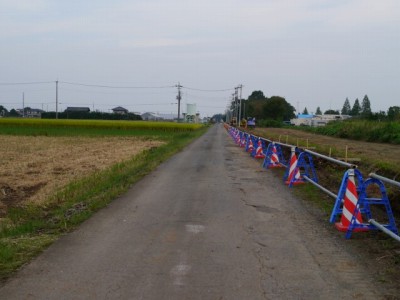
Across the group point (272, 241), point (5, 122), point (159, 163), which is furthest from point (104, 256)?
point (5, 122)

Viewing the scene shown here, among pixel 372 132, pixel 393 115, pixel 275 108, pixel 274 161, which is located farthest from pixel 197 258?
pixel 275 108

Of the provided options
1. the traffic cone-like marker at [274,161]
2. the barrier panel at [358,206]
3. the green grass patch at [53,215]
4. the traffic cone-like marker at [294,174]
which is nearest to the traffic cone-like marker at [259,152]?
the traffic cone-like marker at [274,161]

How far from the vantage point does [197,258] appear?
5664 millimetres

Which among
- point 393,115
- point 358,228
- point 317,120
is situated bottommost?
point 358,228

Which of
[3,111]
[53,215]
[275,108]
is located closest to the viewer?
[53,215]

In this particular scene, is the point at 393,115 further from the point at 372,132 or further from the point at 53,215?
the point at 53,215

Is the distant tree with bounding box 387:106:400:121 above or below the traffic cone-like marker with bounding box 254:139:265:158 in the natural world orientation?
above

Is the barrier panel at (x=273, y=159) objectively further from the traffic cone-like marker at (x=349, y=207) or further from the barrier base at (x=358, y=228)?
the barrier base at (x=358, y=228)

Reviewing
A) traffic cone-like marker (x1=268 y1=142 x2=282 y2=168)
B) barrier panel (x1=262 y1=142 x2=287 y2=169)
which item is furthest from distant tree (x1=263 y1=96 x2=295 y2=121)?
traffic cone-like marker (x1=268 y1=142 x2=282 y2=168)

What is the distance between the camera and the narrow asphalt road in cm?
461

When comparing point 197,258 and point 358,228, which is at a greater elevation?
point 358,228

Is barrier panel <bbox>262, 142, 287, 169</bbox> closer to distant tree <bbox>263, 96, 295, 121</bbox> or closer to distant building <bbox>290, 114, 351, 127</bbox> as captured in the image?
distant building <bbox>290, 114, 351, 127</bbox>

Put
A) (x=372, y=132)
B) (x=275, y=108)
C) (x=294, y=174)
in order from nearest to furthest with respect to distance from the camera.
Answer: (x=294, y=174), (x=372, y=132), (x=275, y=108)

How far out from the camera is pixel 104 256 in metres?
5.76
